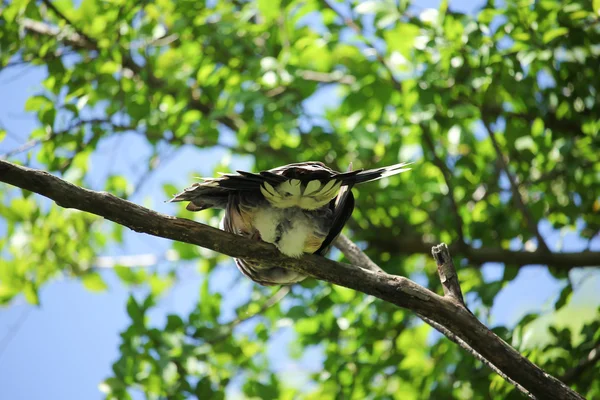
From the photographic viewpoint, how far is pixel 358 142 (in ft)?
13.4

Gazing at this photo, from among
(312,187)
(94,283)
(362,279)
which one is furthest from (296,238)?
(94,283)

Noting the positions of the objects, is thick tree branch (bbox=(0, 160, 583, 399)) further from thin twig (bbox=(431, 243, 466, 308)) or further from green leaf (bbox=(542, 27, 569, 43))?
green leaf (bbox=(542, 27, 569, 43))

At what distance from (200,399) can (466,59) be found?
2.62 metres

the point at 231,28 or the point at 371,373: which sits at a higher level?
the point at 231,28

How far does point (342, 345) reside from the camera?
14.2 ft

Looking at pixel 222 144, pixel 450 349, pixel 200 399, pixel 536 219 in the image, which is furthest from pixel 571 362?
pixel 222 144

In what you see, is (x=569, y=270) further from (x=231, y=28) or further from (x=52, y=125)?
(x=52, y=125)

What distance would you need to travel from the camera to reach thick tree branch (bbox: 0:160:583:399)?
7.28 ft

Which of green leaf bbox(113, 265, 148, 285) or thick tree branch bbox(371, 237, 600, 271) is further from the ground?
thick tree branch bbox(371, 237, 600, 271)

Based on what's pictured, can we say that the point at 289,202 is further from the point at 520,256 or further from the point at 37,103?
the point at 520,256

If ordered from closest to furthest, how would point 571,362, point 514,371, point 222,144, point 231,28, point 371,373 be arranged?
point 514,371 → point 571,362 → point 371,373 → point 231,28 → point 222,144

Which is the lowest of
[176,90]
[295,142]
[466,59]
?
[295,142]

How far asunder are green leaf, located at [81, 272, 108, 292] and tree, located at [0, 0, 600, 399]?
29 cm

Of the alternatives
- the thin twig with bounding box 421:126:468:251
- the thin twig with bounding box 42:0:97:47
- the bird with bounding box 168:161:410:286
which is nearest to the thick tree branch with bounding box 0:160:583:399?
the bird with bounding box 168:161:410:286
